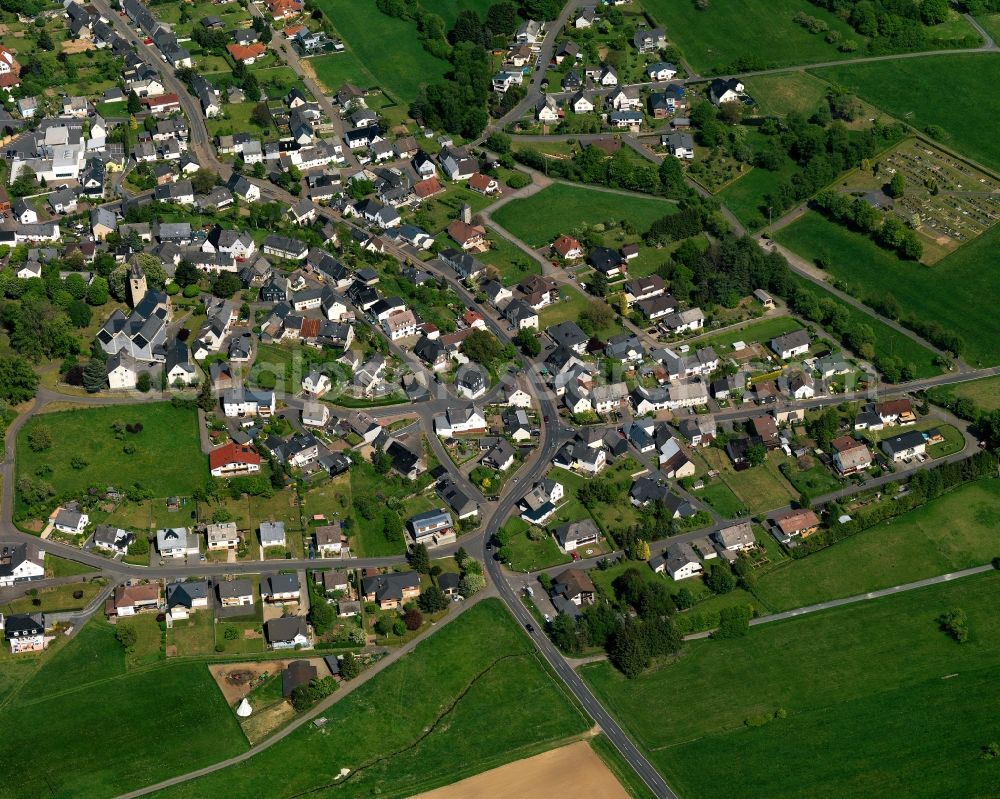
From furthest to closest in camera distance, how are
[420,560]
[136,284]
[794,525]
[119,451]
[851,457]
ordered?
[136,284] < [851,457] < [119,451] < [794,525] < [420,560]

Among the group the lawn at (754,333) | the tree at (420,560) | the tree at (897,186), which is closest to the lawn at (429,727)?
the tree at (420,560)

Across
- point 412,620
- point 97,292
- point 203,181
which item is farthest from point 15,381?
point 412,620

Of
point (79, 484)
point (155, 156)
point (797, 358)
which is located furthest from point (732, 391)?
point (155, 156)

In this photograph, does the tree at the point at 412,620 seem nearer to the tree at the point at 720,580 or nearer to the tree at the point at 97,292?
the tree at the point at 720,580

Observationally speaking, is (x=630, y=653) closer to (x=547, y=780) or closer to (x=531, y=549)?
(x=547, y=780)

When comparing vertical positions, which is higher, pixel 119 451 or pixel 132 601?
pixel 119 451

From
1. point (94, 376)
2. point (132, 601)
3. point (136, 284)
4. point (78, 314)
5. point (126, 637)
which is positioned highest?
point (136, 284)

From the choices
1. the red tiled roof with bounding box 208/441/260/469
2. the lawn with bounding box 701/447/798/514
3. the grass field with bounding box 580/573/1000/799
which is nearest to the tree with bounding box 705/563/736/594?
the grass field with bounding box 580/573/1000/799
